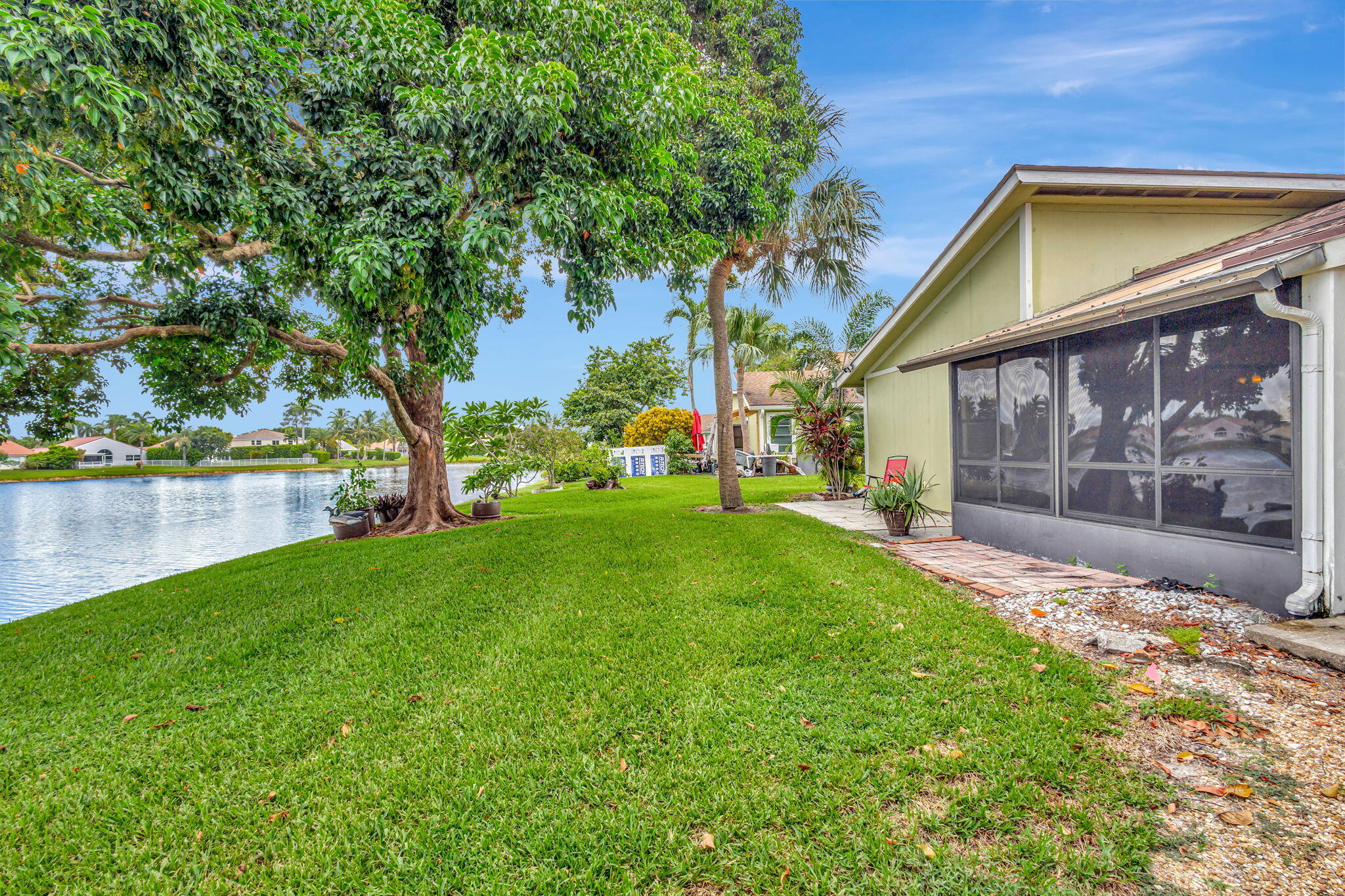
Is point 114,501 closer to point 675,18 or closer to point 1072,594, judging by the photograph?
point 675,18

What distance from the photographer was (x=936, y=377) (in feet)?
30.2

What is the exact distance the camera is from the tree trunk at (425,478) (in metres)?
10.8

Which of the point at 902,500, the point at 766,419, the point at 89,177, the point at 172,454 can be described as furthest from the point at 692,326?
the point at 172,454

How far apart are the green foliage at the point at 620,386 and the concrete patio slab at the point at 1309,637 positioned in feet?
101

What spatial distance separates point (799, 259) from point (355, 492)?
11.2 meters

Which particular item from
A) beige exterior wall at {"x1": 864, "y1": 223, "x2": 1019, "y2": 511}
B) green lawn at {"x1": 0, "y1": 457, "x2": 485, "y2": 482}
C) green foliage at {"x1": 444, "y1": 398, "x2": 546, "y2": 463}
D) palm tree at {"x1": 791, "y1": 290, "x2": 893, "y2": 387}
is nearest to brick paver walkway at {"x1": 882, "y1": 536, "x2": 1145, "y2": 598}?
beige exterior wall at {"x1": 864, "y1": 223, "x2": 1019, "y2": 511}

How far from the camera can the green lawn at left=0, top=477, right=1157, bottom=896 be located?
196cm

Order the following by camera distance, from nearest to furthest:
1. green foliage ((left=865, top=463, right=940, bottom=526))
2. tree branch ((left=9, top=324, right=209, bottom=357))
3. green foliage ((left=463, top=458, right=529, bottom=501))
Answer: tree branch ((left=9, top=324, right=209, bottom=357)) → green foliage ((left=865, top=463, right=940, bottom=526)) → green foliage ((left=463, top=458, right=529, bottom=501))

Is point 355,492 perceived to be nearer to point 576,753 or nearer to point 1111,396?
point 576,753

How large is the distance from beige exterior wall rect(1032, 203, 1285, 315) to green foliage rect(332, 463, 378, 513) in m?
12.4

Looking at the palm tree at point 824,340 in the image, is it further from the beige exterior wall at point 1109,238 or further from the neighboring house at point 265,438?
the neighboring house at point 265,438

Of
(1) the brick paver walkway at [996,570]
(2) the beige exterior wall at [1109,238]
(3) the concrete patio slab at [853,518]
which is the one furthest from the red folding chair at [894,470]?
(2) the beige exterior wall at [1109,238]

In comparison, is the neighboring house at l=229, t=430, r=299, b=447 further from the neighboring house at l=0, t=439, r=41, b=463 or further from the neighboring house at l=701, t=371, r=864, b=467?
the neighboring house at l=701, t=371, r=864, b=467

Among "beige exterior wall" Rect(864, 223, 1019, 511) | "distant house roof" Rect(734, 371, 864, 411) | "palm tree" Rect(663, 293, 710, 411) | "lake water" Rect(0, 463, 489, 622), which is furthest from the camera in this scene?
"distant house roof" Rect(734, 371, 864, 411)
